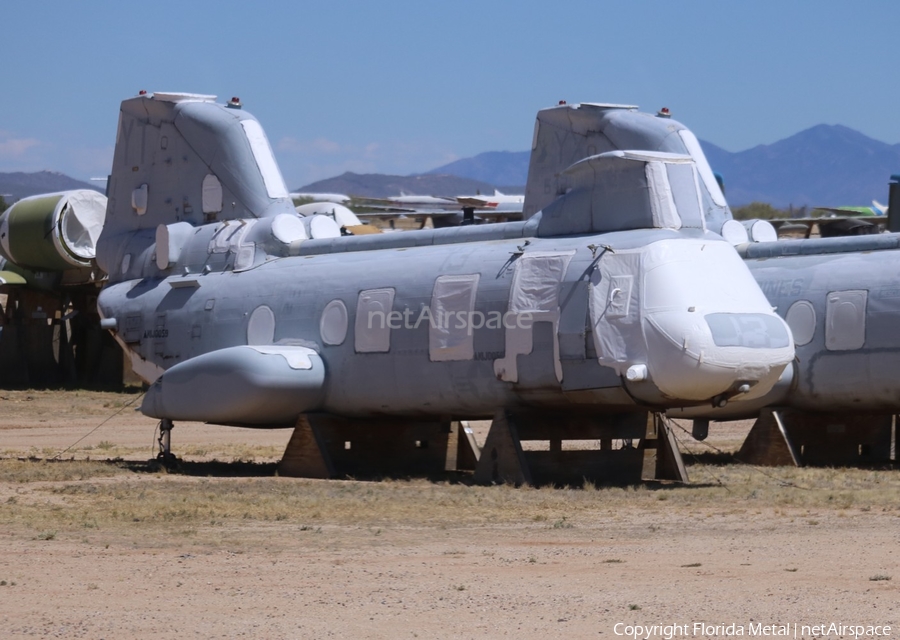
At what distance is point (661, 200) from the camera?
52.7ft

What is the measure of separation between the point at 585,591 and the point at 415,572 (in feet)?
4.65

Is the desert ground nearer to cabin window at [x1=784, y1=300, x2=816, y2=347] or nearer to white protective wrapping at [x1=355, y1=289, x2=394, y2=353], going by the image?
white protective wrapping at [x1=355, y1=289, x2=394, y2=353]

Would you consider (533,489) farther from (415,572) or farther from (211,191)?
(211,191)

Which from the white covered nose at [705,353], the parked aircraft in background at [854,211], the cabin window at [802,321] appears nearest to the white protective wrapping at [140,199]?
the white covered nose at [705,353]

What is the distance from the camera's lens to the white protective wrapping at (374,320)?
17.0 metres

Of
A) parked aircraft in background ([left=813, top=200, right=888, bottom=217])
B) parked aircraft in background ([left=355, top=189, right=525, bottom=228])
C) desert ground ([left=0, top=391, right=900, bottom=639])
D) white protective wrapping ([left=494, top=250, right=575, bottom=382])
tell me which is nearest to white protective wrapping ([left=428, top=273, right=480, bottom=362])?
white protective wrapping ([left=494, top=250, right=575, bottom=382])

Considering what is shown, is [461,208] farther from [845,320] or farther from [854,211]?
[845,320]

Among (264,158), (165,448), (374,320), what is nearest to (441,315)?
(374,320)

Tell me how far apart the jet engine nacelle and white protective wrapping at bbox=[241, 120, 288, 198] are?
51.4ft

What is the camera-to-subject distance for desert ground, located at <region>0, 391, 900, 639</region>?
8297mm

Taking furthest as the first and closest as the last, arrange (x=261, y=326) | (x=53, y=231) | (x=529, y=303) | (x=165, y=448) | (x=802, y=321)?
(x=53, y=231) < (x=802, y=321) < (x=165, y=448) < (x=261, y=326) < (x=529, y=303)

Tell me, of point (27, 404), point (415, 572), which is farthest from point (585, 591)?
point (27, 404)

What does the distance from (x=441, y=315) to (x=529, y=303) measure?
1.26 m

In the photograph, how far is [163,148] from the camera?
20.8 m
